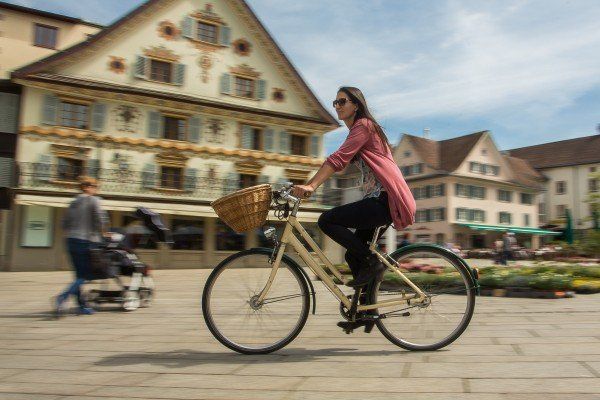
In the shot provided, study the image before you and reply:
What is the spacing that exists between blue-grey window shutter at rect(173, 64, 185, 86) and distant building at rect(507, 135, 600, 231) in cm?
5111

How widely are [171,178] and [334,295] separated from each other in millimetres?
25118

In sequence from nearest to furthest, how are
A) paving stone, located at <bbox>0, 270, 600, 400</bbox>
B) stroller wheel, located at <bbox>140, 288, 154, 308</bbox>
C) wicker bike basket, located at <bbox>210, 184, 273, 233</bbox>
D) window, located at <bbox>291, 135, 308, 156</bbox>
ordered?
paving stone, located at <bbox>0, 270, 600, 400</bbox>
wicker bike basket, located at <bbox>210, 184, 273, 233</bbox>
stroller wheel, located at <bbox>140, 288, 154, 308</bbox>
window, located at <bbox>291, 135, 308, 156</bbox>

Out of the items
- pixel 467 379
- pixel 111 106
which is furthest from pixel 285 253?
pixel 111 106

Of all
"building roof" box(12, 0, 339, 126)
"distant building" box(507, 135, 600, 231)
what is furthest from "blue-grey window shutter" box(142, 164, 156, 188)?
"distant building" box(507, 135, 600, 231)

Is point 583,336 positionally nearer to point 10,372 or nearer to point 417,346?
point 417,346

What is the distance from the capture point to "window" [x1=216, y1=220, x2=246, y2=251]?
29.0 m

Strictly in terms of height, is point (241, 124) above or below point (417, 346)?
above

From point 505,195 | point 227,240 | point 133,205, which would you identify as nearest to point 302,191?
point 133,205

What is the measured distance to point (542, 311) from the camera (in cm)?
690

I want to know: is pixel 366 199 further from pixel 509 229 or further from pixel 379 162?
pixel 509 229

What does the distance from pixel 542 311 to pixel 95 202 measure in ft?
19.4

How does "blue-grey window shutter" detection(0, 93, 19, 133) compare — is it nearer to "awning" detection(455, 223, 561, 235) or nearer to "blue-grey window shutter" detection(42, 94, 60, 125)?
"blue-grey window shutter" detection(42, 94, 60, 125)

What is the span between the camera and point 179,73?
28.7m

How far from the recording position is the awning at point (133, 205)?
24.2 metres
